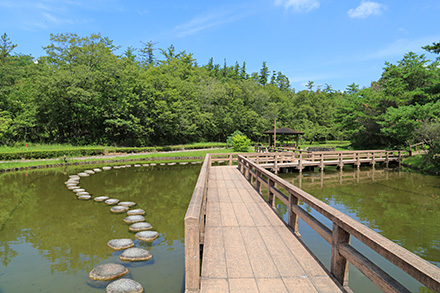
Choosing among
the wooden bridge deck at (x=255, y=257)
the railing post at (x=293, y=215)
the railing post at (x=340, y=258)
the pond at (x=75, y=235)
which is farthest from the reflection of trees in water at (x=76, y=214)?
the railing post at (x=340, y=258)

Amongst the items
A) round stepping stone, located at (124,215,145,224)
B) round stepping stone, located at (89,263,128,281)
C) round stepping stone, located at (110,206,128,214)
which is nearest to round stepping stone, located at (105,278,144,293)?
round stepping stone, located at (89,263,128,281)

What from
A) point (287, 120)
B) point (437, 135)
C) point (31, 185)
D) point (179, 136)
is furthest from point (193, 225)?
point (287, 120)

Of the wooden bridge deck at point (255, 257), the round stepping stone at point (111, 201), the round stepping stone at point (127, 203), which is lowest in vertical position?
the round stepping stone at point (127, 203)

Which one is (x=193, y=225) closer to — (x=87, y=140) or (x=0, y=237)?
(x=0, y=237)

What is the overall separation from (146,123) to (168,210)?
26.8 meters

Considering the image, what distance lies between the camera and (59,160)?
2056cm

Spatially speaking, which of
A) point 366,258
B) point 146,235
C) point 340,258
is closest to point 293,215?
point 340,258

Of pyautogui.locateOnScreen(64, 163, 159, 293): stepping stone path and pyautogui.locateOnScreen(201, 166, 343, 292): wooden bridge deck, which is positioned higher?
pyautogui.locateOnScreen(201, 166, 343, 292): wooden bridge deck

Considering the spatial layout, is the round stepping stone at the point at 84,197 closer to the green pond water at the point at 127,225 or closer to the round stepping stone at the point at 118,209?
the green pond water at the point at 127,225

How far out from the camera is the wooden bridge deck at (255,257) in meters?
2.85

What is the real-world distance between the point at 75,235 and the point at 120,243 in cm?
165

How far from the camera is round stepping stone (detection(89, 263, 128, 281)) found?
4657 mm

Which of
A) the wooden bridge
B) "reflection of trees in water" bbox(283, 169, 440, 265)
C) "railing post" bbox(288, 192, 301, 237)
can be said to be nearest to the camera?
the wooden bridge

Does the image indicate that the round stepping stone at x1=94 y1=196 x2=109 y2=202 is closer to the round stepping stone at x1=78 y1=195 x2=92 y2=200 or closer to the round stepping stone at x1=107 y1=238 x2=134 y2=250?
the round stepping stone at x1=78 y1=195 x2=92 y2=200
